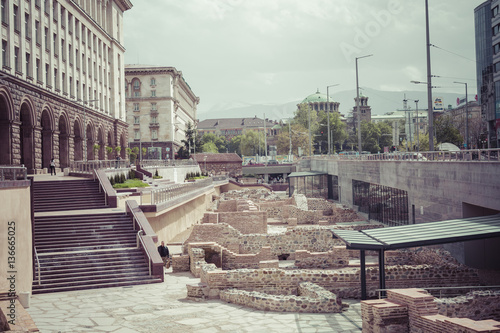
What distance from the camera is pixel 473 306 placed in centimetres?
1423

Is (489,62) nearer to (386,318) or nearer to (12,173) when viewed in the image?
(386,318)

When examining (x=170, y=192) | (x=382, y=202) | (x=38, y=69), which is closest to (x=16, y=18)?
(x=38, y=69)

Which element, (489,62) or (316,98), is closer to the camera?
(489,62)

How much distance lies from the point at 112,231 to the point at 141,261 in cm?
327

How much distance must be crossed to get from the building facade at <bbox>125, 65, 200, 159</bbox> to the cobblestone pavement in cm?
8109

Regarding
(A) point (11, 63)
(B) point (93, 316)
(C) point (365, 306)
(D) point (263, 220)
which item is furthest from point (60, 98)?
(C) point (365, 306)

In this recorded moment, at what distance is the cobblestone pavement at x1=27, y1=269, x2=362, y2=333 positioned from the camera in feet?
44.4

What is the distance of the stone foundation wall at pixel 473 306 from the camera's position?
550 inches

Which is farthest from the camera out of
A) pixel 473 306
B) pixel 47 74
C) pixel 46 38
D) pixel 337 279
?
pixel 46 38

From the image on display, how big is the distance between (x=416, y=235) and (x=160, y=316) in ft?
26.4

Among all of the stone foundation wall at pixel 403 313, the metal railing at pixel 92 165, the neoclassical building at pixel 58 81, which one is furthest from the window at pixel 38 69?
the stone foundation wall at pixel 403 313

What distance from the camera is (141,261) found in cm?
2045

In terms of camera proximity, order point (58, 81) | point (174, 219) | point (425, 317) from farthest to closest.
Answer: point (58, 81), point (174, 219), point (425, 317)

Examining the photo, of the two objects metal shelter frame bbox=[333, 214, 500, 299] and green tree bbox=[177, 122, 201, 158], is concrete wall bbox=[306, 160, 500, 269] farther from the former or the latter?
green tree bbox=[177, 122, 201, 158]
